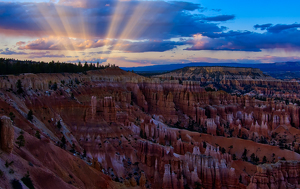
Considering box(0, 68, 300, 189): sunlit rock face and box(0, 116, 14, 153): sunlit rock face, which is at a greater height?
box(0, 116, 14, 153): sunlit rock face

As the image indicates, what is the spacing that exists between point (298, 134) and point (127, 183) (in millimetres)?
49336

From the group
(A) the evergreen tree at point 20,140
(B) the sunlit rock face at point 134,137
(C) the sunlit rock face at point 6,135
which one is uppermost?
(C) the sunlit rock face at point 6,135

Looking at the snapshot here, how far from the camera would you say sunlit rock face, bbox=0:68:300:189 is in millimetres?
28625

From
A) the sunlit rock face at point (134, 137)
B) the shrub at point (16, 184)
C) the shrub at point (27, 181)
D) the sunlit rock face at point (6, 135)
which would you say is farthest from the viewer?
the sunlit rock face at point (134, 137)

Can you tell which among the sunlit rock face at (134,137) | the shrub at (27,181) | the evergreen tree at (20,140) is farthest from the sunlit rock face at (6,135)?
the evergreen tree at (20,140)

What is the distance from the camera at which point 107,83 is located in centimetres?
7212

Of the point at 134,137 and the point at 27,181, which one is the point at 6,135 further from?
the point at 134,137

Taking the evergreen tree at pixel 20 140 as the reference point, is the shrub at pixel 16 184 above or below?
below

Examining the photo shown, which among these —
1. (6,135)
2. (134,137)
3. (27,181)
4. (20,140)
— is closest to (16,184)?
(27,181)

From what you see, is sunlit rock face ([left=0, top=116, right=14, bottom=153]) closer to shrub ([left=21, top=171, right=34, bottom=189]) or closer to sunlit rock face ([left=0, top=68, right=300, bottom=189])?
sunlit rock face ([left=0, top=68, right=300, bottom=189])

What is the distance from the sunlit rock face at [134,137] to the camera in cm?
2862

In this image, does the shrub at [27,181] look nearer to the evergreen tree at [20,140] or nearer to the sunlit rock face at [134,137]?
the sunlit rock face at [134,137]

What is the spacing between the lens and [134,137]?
49094 mm

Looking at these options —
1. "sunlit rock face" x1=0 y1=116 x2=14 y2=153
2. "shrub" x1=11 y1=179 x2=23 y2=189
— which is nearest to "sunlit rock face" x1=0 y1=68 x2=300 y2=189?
"sunlit rock face" x1=0 y1=116 x2=14 y2=153
